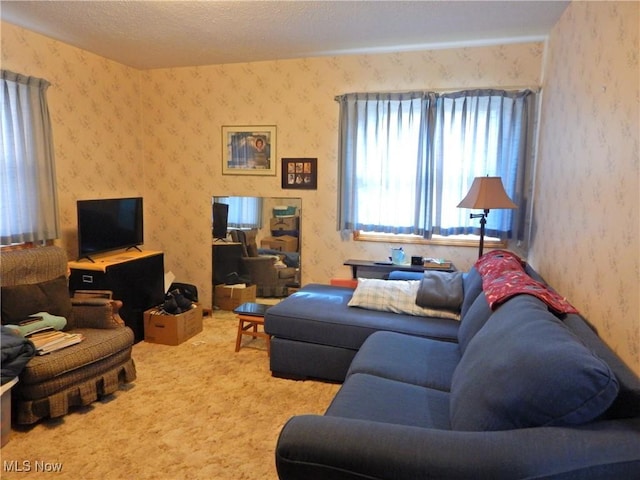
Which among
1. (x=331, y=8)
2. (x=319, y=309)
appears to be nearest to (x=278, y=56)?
(x=331, y=8)

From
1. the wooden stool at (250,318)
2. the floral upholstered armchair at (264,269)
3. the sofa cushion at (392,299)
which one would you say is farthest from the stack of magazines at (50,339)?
the floral upholstered armchair at (264,269)

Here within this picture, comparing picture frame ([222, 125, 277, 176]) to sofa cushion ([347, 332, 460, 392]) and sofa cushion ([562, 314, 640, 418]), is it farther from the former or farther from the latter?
sofa cushion ([562, 314, 640, 418])

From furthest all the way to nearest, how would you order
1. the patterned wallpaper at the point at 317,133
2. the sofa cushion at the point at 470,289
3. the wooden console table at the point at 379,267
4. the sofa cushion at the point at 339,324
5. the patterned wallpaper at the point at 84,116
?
1. the wooden console table at the point at 379,267
2. the patterned wallpaper at the point at 84,116
3. the sofa cushion at the point at 339,324
4. the sofa cushion at the point at 470,289
5. the patterned wallpaper at the point at 317,133

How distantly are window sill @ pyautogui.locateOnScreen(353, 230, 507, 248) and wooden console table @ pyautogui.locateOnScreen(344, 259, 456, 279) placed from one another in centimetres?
21

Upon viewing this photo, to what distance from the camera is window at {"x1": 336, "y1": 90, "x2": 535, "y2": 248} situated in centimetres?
353

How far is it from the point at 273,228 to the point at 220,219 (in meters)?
0.60

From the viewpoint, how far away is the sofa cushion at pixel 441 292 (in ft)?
9.22

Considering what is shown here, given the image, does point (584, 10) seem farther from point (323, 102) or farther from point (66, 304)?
point (66, 304)

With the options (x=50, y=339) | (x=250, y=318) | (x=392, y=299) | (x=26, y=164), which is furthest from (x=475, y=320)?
(x=26, y=164)

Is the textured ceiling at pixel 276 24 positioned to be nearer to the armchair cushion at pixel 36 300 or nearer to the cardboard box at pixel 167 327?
the armchair cushion at pixel 36 300

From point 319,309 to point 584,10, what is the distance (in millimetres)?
2359

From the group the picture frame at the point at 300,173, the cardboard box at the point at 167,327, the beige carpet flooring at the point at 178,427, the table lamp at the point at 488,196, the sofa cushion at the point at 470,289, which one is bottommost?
the beige carpet flooring at the point at 178,427

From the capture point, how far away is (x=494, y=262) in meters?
2.59

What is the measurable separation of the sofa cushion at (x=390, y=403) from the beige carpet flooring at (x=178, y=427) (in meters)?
0.58
